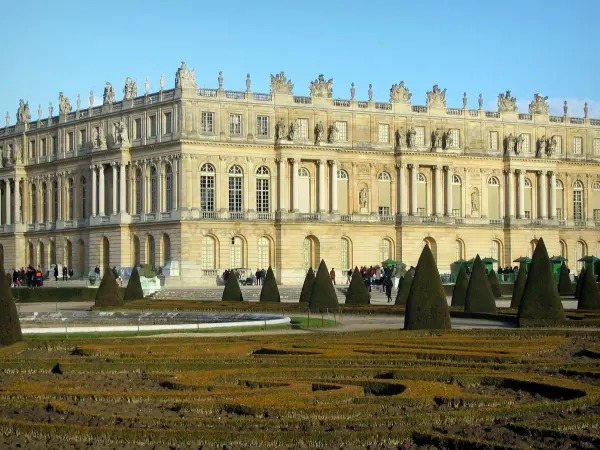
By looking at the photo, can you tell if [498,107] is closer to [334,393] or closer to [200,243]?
[200,243]

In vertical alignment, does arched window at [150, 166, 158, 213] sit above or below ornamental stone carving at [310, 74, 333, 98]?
below

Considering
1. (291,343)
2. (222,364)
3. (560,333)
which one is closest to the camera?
(222,364)

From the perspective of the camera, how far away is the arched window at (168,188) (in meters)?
69.8

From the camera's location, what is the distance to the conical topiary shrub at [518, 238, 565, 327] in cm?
2834

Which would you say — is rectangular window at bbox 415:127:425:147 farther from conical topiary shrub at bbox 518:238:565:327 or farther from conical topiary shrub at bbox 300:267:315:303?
conical topiary shrub at bbox 518:238:565:327

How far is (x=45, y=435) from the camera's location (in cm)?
1206

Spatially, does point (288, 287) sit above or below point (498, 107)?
below

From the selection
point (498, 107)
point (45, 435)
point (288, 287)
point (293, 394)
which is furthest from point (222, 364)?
point (498, 107)

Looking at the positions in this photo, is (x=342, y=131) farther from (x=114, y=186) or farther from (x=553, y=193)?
(x=553, y=193)

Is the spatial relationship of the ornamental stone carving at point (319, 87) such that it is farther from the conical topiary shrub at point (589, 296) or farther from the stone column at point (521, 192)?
the conical topiary shrub at point (589, 296)

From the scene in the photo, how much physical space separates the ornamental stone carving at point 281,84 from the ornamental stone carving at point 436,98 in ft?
33.7

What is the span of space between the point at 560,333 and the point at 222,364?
10.3m

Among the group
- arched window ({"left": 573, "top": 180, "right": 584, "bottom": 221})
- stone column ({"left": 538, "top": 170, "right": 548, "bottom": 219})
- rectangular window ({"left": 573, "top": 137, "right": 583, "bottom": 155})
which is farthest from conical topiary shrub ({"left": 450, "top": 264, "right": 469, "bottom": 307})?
rectangular window ({"left": 573, "top": 137, "right": 583, "bottom": 155})

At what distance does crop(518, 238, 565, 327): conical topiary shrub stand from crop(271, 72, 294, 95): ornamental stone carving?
43.9 m
